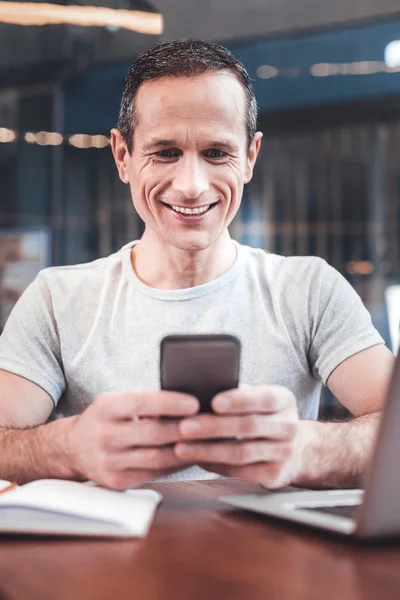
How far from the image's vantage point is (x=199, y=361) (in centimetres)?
95

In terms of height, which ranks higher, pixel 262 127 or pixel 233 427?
pixel 262 127

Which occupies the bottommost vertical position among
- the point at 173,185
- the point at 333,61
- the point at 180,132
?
the point at 173,185

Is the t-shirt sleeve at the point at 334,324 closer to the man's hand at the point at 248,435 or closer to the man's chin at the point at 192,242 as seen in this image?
the man's chin at the point at 192,242

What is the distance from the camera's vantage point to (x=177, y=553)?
2.62ft

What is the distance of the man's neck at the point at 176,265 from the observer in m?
1.71

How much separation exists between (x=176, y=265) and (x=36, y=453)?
1.95 ft

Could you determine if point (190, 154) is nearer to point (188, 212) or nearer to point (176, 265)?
point (188, 212)

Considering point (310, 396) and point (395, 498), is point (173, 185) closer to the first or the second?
point (310, 396)

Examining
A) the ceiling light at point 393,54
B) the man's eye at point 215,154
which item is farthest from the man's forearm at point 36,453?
the ceiling light at point 393,54

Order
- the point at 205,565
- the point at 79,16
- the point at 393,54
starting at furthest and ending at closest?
the point at 79,16 < the point at 393,54 < the point at 205,565

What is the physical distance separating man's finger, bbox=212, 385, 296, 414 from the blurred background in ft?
11.5

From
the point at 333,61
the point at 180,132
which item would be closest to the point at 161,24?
the point at 333,61

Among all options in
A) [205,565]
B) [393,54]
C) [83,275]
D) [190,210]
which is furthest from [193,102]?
[393,54]

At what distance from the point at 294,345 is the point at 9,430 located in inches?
24.5
